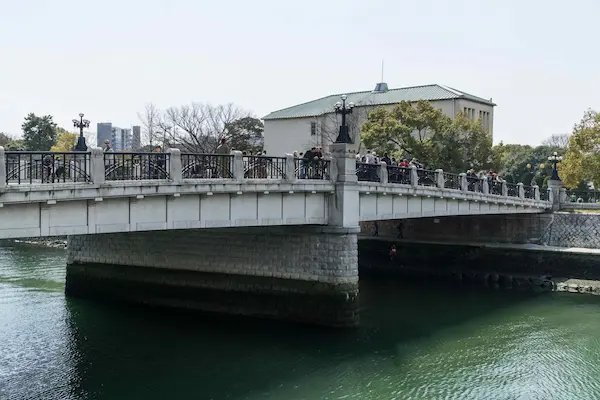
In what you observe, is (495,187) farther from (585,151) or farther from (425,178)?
(585,151)

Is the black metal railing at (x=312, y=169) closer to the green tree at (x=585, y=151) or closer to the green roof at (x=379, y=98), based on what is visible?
the green tree at (x=585, y=151)

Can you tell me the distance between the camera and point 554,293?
93.1 feet

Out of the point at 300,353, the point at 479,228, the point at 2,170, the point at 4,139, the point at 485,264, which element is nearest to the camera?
the point at 2,170

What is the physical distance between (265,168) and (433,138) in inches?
910

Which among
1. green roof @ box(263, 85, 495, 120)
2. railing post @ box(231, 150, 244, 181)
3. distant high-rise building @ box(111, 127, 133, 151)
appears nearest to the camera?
railing post @ box(231, 150, 244, 181)

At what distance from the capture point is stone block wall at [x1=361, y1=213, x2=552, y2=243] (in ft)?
116

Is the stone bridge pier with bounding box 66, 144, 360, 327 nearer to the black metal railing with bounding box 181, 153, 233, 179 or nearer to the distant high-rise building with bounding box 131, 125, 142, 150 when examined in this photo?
the black metal railing with bounding box 181, 153, 233, 179

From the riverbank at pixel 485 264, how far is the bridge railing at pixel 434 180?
3.17m

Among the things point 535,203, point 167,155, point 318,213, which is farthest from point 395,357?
point 535,203

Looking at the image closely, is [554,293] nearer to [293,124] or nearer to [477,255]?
[477,255]

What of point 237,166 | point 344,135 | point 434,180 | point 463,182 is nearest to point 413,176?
point 434,180

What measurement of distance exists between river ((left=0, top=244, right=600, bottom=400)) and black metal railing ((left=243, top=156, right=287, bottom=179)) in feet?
17.0

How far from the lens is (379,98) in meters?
60.1

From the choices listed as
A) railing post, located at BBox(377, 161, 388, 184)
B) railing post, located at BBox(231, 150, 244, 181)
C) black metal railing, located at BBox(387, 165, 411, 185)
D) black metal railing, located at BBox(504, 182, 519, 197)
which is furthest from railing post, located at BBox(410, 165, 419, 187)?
black metal railing, located at BBox(504, 182, 519, 197)
